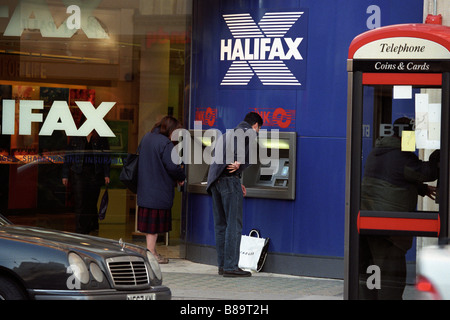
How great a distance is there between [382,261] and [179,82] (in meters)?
5.07

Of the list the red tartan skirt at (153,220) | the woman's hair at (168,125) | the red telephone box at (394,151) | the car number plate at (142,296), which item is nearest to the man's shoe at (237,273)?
the red tartan skirt at (153,220)

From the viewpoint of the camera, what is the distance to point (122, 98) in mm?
11742

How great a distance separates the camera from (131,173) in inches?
430

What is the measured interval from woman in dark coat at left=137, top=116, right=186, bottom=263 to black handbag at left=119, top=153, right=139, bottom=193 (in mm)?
80

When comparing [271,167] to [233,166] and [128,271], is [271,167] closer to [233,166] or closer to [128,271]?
[233,166]

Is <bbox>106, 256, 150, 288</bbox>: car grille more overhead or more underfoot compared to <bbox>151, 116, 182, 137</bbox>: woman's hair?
more underfoot

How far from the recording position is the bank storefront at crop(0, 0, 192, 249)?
11.7 m

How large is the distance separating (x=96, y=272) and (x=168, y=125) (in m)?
4.69

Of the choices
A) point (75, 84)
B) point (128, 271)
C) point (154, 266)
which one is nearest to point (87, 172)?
point (75, 84)

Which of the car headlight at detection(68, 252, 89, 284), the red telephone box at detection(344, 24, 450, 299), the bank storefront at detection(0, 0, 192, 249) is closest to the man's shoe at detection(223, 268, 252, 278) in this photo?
the bank storefront at detection(0, 0, 192, 249)

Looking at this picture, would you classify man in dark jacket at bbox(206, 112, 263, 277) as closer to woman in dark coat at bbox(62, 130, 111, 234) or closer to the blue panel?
the blue panel

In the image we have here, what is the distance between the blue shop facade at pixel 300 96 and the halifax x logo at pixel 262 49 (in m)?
0.01
